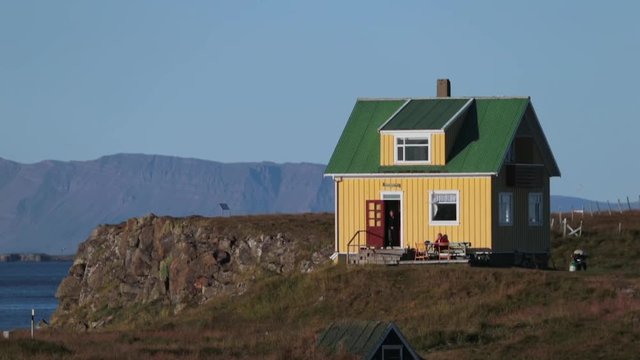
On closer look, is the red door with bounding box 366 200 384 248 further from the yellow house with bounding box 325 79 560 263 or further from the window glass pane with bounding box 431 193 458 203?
the window glass pane with bounding box 431 193 458 203

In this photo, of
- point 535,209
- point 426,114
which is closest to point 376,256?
point 426,114

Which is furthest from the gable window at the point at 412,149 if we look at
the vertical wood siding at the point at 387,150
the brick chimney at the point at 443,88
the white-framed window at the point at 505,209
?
the brick chimney at the point at 443,88

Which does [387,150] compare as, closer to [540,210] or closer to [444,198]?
[444,198]

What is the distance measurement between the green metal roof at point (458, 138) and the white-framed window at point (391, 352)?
2317 centimetres

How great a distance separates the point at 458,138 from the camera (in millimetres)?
76000

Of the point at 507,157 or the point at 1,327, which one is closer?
the point at 507,157

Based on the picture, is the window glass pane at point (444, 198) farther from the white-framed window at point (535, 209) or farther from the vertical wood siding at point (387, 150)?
the white-framed window at point (535, 209)

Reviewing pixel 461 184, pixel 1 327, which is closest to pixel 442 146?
pixel 461 184

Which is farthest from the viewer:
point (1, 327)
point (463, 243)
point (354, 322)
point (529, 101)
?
point (1, 327)

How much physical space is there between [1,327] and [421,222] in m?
53.6

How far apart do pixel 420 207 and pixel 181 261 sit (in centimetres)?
2097

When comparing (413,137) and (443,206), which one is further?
(413,137)

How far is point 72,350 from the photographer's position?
56750 millimetres

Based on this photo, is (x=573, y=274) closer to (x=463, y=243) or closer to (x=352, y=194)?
(x=463, y=243)
